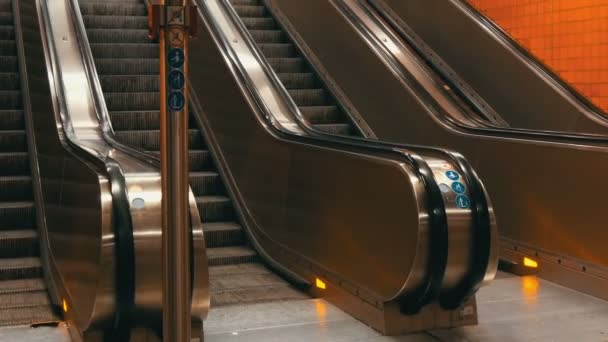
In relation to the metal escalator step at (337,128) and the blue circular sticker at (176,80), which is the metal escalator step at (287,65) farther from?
the blue circular sticker at (176,80)

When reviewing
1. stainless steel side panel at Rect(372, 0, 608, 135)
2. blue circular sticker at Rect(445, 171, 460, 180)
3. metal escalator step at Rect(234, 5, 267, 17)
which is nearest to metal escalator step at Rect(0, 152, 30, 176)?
metal escalator step at Rect(234, 5, 267, 17)

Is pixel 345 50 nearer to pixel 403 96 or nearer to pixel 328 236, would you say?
pixel 403 96

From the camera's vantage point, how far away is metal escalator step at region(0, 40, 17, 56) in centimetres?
770

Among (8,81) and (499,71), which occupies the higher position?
(499,71)

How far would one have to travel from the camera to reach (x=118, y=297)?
3539 millimetres

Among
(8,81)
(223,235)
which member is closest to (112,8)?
(8,81)

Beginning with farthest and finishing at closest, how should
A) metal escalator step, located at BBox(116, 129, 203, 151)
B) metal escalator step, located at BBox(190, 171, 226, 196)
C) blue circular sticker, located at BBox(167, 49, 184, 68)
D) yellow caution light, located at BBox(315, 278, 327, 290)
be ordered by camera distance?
metal escalator step, located at BBox(116, 129, 203, 151) < metal escalator step, located at BBox(190, 171, 226, 196) < yellow caution light, located at BBox(315, 278, 327, 290) < blue circular sticker, located at BBox(167, 49, 184, 68)

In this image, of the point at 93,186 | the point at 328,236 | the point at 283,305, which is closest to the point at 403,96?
the point at 328,236

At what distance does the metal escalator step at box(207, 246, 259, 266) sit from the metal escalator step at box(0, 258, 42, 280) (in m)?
1.10

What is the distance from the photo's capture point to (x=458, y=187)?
4125 millimetres

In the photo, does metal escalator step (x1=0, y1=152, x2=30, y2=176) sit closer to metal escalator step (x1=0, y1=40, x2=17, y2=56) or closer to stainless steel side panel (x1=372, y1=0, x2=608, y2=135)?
metal escalator step (x1=0, y1=40, x2=17, y2=56)

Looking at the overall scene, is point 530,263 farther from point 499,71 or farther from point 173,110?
point 173,110

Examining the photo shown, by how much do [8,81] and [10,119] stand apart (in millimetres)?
599

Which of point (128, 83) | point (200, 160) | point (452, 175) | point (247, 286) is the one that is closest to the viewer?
point (452, 175)
